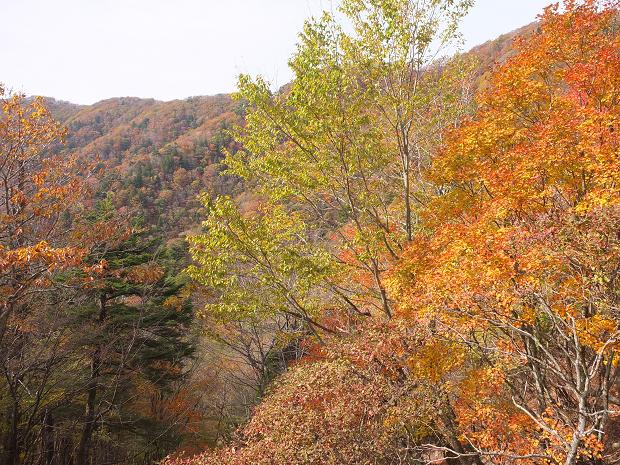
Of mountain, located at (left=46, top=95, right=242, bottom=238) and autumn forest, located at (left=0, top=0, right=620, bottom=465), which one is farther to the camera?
mountain, located at (left=46, top=95, right=242, bottom=238)

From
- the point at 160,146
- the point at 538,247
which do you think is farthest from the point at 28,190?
the point at 160,146

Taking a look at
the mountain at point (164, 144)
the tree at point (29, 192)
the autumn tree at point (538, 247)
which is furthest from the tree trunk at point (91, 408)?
the mountain at point (164, 144)

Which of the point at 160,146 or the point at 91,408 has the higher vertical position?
the point at 160,146

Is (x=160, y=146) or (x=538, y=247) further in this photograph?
(x=160, y=146)

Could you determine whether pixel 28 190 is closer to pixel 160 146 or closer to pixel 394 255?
pixel 394 255

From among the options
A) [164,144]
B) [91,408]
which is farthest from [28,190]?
[164,144]

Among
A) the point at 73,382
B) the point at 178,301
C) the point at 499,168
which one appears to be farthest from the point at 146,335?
the point at 499,168

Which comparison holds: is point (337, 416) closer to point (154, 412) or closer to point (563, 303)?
point (563, 303)

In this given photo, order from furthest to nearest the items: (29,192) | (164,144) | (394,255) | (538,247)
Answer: (164,144) → (394,255) → (29,192) → (538,247)

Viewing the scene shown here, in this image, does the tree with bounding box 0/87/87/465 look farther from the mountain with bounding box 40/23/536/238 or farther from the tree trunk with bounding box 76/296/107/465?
the mountain with bounding box 40/23/536/238

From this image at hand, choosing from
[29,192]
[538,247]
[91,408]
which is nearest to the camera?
[538,247]

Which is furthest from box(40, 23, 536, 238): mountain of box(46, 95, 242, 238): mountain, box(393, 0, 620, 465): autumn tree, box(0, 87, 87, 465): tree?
box(393, 0, 620, 465): autumn tree

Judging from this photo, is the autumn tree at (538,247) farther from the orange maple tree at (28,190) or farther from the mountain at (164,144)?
the mountain at (164,144)

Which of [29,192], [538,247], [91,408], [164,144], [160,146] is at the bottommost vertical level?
[91,408]
